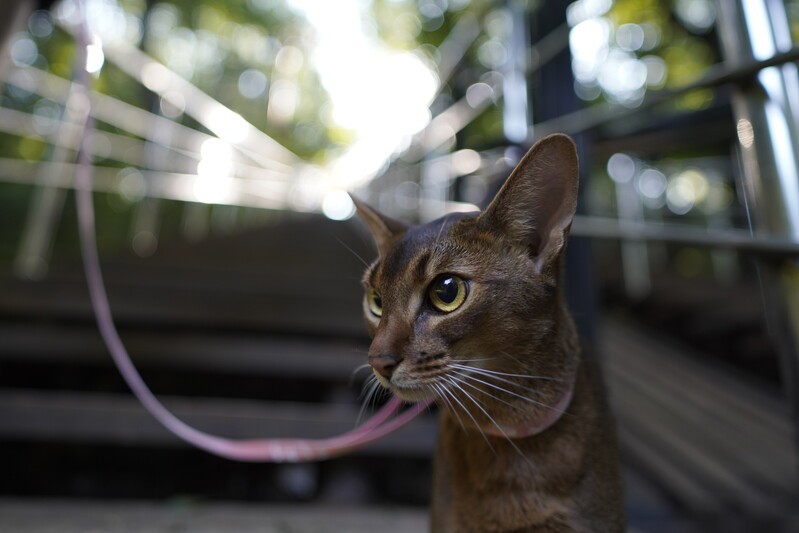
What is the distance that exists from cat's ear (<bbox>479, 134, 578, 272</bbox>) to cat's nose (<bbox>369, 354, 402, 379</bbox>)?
1.21ft

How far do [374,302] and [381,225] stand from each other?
24 centimetres

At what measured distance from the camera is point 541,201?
1235 millimetres

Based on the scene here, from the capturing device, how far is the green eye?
121cm

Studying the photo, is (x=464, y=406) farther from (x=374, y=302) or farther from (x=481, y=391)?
(x=374, y=302)

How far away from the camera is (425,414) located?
9.27ft

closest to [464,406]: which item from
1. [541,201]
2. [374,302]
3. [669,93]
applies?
[374,302]

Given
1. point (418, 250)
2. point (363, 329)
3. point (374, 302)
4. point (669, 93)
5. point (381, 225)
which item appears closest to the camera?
point (418, 250)

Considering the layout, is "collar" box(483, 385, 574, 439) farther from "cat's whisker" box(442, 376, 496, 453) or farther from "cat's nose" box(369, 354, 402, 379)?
"cat's nose" box(369, 354, 402, 379)

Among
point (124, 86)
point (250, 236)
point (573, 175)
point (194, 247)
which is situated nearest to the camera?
point (573, 175)

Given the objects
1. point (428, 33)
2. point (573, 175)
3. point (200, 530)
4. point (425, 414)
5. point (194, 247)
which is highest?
point (428, 33)

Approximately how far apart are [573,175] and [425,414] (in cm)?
191

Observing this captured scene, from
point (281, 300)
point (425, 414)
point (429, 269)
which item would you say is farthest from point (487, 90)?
point (429, 269)

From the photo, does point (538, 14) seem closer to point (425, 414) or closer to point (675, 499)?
point (425, 414)

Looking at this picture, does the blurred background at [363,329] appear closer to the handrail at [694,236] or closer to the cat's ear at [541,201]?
the handrail at [694,236]
